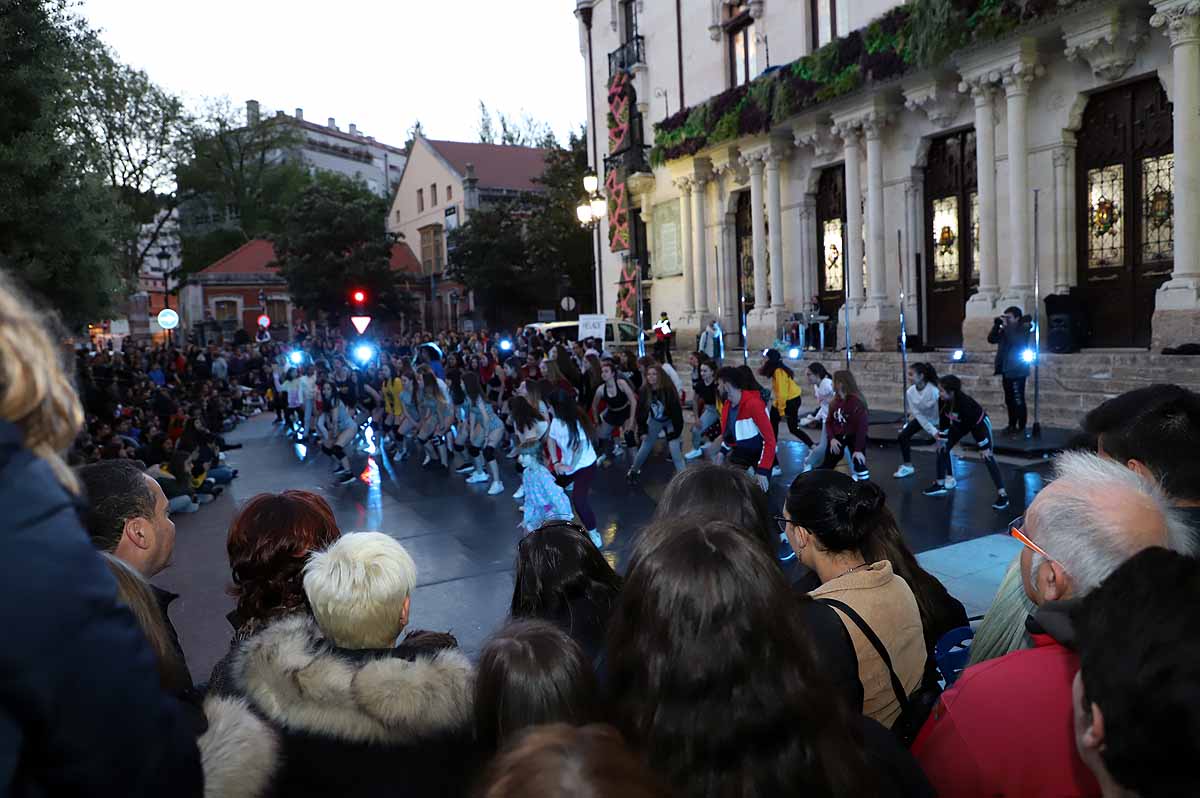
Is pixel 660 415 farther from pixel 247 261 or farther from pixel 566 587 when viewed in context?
pixel 247 261

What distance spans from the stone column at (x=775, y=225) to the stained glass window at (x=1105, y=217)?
842 cm

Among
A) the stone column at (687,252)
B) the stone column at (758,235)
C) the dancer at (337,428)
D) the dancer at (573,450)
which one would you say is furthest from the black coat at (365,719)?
the stone column at (687,252)

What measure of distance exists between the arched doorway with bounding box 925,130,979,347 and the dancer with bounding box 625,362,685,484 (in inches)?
399

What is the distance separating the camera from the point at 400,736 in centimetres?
212

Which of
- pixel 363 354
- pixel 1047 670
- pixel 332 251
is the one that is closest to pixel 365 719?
pixel 1047 670

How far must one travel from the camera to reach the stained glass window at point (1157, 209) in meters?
15.0

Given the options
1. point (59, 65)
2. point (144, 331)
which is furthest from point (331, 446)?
point (144, 331)

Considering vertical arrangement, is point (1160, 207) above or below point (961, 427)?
above

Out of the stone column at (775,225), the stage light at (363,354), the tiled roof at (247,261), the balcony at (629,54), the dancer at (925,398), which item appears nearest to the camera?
the dancer at (925,398)

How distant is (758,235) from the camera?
80.5 feet

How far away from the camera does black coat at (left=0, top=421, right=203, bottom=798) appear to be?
1.11 m

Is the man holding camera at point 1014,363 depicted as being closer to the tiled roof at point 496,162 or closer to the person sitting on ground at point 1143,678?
the person sitting on ground at point 1143,678

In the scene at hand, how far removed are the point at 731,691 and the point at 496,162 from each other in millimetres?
64645

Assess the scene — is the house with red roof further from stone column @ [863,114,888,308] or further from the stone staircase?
the stone staircase
